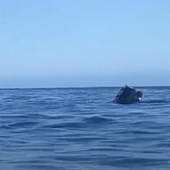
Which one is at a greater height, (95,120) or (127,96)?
(127,96)

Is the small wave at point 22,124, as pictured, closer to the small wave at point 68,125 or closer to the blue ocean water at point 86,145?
the blue ocean water at point 86,145

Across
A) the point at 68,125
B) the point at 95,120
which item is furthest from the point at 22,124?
the point at 95,120

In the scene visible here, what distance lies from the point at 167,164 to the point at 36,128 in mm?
11585

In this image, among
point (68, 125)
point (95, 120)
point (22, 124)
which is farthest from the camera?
point (95, 120)

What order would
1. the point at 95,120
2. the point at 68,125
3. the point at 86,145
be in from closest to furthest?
the point at 86,145
the point at 68,125
the point at 95,120

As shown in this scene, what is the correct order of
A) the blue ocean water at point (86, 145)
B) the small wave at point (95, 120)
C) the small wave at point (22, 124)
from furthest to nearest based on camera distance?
the small wave at point (95, 120), the small wave at point (22, 124), the blue ocean water at point (86, 145)

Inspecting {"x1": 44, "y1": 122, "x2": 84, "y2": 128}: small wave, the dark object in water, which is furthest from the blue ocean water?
the dark object in water

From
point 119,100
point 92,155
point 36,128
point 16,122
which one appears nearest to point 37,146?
point 92,155

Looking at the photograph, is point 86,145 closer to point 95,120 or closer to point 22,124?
point 22,124

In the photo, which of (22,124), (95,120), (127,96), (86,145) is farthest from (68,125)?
(127,96)

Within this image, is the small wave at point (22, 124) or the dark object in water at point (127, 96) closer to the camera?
the small wave at point (22, 124)

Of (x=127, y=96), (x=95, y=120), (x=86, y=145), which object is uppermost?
(x=127, y=96)

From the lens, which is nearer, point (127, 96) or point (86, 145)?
point (86, 145)

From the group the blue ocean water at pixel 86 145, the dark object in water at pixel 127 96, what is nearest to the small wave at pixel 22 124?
the blue ocean water at pixel 86 145
